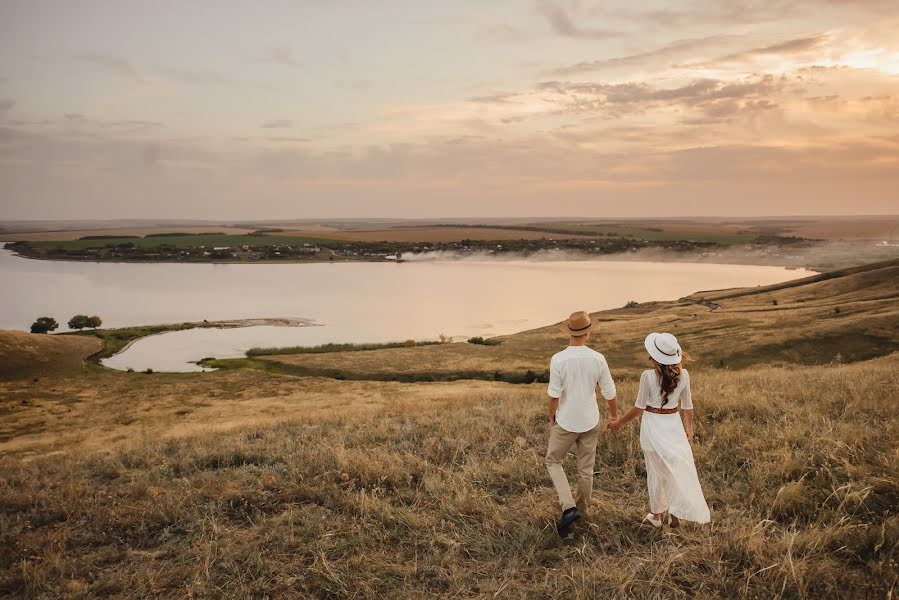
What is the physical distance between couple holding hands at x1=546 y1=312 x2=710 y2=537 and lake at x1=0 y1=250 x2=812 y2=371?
55.7 m

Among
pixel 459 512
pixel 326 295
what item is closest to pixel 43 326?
pixel 326 295

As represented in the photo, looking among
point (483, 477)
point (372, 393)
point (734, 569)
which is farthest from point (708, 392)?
point (372, 393)

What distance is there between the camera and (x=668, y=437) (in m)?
6.47

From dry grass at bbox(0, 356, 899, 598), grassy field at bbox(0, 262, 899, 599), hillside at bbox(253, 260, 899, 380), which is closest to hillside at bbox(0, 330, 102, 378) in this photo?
hillside at bbox(253, 260, 899, 380)

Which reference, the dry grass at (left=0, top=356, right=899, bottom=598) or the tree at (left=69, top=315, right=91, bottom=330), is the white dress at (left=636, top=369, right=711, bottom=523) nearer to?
the dry grass at (left=0, top=356, right=899, bottom=598)

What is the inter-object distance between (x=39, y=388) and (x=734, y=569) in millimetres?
54619

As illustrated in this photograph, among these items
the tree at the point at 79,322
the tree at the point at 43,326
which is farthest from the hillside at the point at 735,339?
the tree at the point at 43,326

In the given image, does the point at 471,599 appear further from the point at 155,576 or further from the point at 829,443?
the point at 829,443

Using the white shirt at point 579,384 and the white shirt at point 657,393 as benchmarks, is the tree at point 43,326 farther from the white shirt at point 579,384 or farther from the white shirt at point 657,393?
the white shirt at point 657,393

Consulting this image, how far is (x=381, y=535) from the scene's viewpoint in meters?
6.95

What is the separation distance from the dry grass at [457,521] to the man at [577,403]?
17.7 inches

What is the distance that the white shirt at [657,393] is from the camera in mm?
6457

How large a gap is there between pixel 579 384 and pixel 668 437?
1.20 m

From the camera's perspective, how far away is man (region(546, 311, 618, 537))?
6.78m
